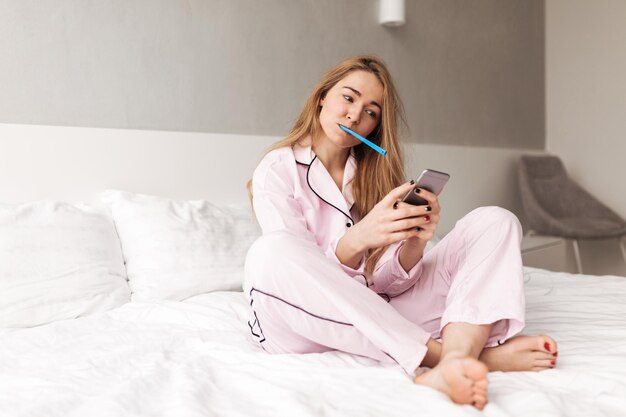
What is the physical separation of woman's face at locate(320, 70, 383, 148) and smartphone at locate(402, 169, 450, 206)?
36 cm

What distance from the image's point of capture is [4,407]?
0.86 m

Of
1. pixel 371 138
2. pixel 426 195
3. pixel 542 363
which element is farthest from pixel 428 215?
pixel 371 138

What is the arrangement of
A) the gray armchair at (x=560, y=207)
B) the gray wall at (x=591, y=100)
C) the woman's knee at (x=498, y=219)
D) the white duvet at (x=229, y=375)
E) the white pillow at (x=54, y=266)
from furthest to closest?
1. the gray wall at (x=591, y=100)
2. the gray armchair at (x=560, y=207)
3. the white pillow at (x=54, y=266)
4. the woman's knee at (x=498, y=219)
5. the white duvet at (x=229, y=375)

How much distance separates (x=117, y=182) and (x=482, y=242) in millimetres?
1141

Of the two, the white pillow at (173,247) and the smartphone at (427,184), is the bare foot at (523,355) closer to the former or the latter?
the smartphone at (427,184)

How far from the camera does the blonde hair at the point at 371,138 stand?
146 cm

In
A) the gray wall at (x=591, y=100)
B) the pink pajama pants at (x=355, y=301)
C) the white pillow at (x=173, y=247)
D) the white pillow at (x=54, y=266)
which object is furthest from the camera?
the gray wall at (x=591, y=100)

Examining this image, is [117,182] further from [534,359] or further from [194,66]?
[534,359]

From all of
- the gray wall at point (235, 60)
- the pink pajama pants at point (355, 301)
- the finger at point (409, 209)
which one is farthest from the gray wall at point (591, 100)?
the finger at point (409, 209)

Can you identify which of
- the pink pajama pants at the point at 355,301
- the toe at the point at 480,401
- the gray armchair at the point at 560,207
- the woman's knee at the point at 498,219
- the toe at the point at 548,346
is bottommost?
the gray armchair at the point at 560,207

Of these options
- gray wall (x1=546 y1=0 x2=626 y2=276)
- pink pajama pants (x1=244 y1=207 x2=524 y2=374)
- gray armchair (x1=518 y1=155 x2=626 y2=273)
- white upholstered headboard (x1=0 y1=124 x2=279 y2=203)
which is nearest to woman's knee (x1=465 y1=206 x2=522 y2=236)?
pink pajama pants (x1=244 y1=207 x2=524 y2=374)

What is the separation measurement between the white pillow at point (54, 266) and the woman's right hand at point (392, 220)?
758 mm

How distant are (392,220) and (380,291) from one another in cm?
27

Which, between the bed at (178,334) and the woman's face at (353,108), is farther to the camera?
the woman's face at (353,108)
